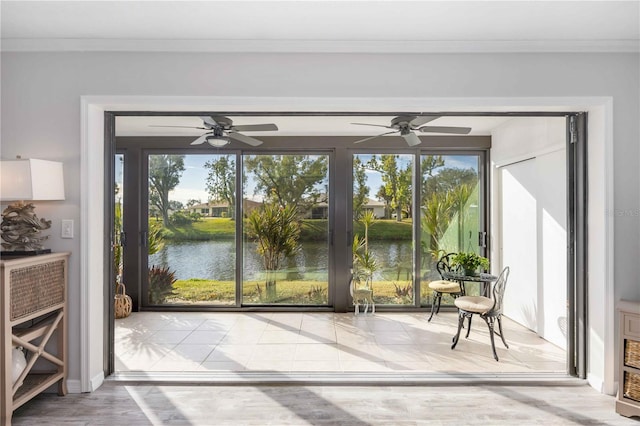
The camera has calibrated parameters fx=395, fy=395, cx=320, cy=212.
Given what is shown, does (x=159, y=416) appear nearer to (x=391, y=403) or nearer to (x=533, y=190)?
(x=391, y=403)

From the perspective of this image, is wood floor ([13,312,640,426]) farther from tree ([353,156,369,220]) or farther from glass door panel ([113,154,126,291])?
tree ([353,156,369,220])

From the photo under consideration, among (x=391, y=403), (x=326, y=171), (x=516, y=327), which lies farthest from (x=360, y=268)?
(x=391, y=403)

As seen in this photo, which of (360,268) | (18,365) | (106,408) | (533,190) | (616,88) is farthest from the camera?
(360,268)

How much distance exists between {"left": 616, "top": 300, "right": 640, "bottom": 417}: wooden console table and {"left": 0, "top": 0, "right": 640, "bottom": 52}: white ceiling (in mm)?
1817

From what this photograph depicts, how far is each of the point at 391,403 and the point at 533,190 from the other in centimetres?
295

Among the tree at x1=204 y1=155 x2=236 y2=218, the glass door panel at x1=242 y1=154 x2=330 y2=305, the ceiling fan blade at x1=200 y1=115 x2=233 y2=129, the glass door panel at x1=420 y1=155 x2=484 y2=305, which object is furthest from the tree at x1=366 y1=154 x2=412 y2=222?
the ceiling fan blade at x1=200 y1=115 x2=233 y2=129

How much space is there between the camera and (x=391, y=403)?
2633mm

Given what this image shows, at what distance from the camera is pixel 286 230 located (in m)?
5.29

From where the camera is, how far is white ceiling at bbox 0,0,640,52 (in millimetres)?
2334

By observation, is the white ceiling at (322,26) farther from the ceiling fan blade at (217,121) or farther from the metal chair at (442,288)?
the metal chair at (442,288)

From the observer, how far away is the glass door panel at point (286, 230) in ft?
17.3

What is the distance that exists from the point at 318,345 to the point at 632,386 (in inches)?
94.5

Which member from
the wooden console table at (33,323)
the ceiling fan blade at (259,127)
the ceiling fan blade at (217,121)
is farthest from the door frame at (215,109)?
the ceiling fan blade at (259,127)

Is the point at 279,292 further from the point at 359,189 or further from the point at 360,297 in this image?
the point at 359,189
